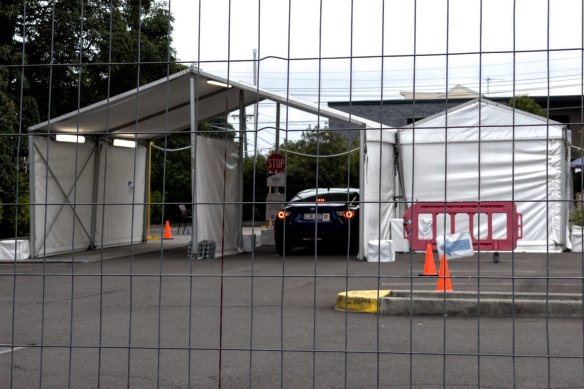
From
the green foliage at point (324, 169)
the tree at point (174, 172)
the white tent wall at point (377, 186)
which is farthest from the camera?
the tree at point (174, 172)

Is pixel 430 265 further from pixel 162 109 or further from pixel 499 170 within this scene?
pixel 162 109

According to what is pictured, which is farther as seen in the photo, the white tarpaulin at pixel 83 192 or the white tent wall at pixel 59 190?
the white tarpaulin at pixel 83 192

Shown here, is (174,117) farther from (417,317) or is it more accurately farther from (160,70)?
(417,317)

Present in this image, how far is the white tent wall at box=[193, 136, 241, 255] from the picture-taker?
60.7 ft

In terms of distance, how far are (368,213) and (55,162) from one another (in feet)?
24.2

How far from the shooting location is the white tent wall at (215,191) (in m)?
18.5

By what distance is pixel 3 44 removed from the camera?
72.7 feet

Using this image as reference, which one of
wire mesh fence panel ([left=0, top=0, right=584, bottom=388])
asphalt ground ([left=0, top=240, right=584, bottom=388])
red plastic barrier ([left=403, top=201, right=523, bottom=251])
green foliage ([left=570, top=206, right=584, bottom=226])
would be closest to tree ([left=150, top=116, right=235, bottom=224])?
wire mesh fence panel ([left=0, top=0, right=584, bottom=388])

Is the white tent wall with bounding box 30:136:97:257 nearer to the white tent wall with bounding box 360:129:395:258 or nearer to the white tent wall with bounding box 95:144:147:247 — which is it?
the white tent wall with bounding box 95:144:147:247

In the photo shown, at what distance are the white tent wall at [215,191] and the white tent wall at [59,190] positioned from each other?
2.57 metres

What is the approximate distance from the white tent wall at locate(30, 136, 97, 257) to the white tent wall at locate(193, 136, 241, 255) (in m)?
2.57

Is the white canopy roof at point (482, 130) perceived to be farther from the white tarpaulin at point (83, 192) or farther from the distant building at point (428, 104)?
the white tarpaulin at point (83, 192)

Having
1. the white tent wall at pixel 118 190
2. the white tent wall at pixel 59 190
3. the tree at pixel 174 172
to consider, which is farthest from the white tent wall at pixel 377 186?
the white tent wall at pixel 118 190

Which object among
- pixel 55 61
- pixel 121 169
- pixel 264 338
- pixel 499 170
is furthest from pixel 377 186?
pixel 264 338
